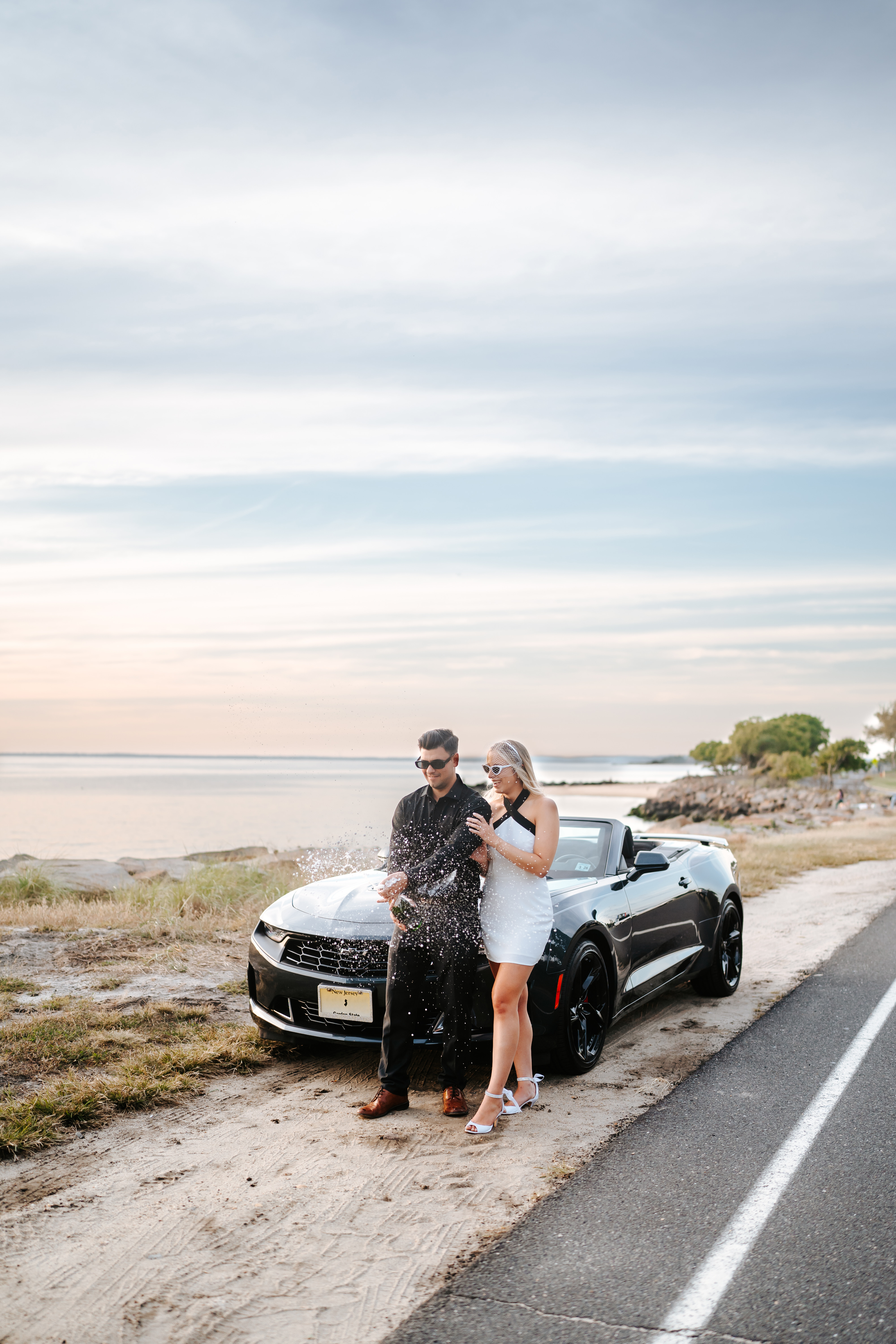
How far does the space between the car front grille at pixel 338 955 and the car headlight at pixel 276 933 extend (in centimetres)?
6

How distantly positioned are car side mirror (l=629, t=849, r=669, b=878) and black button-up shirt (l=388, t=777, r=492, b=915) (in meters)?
1.88

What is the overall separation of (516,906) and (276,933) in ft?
5.45

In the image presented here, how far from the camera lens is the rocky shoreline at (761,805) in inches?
1715

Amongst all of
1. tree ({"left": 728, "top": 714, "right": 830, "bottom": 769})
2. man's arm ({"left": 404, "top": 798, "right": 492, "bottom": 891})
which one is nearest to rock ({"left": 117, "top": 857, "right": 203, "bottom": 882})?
man's arm ({"left": 404, "top": 798, "right": 492, "bottom": 891})

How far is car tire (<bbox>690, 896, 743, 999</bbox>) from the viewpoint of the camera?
8125 mm

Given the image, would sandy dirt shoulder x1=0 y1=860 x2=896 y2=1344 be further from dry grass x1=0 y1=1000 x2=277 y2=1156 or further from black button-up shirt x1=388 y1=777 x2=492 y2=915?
black button-up shirt x1=388 y1=777 x2=492 y2=915

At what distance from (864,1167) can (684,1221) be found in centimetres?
106

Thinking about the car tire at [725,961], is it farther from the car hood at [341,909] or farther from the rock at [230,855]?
the rock at [230,855]

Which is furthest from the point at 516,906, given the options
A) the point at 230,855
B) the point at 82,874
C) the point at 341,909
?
the point at 230,855

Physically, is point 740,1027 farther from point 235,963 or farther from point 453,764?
point 235,963

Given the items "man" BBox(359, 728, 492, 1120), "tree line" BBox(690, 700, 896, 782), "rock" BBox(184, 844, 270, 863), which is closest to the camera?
"man" BBox(359, 728, 492, 1120)

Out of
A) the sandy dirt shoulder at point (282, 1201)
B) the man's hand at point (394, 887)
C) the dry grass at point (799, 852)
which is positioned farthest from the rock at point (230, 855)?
the man's hand at point (394, 887)

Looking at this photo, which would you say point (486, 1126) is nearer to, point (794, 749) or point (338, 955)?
point (338, 955)

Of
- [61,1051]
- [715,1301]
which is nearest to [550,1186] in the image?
[715,1301]
